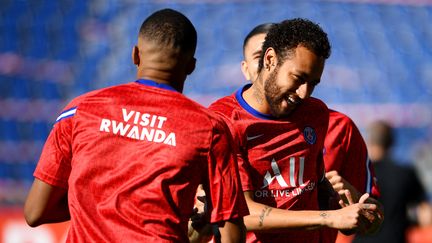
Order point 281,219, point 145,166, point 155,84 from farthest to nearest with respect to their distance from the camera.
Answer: point 281,219 < point 155,84 < point 145,166

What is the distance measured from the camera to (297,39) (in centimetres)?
411

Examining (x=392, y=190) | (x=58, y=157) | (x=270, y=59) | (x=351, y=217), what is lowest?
(x=392, y=190)

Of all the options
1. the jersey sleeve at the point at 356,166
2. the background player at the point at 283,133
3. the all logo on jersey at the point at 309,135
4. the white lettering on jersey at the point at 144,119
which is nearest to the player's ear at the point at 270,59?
the background player at the point at 283,133

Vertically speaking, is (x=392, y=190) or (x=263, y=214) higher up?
(x=263, y=214)

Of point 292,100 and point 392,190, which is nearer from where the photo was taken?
point 292,100

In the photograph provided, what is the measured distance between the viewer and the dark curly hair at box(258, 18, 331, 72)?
406 centimetres

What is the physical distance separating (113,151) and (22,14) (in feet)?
39.3

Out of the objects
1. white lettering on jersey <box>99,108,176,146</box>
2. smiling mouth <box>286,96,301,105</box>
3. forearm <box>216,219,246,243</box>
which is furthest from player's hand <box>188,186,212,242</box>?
smiling mouth <box>286,96,301,105</box>

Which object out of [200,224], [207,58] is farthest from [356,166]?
[207,58]

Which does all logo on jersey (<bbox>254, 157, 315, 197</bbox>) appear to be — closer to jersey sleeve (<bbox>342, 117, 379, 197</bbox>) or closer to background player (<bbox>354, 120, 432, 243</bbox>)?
jersey sleeve (<bbox>342, 117, 379, 197</bbox>)

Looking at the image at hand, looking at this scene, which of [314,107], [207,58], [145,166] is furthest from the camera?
[207,58]

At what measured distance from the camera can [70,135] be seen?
3467 mm

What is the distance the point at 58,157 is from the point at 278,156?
115cm

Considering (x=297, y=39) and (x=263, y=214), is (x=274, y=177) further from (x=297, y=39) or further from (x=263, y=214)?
(x=297, y=39)
